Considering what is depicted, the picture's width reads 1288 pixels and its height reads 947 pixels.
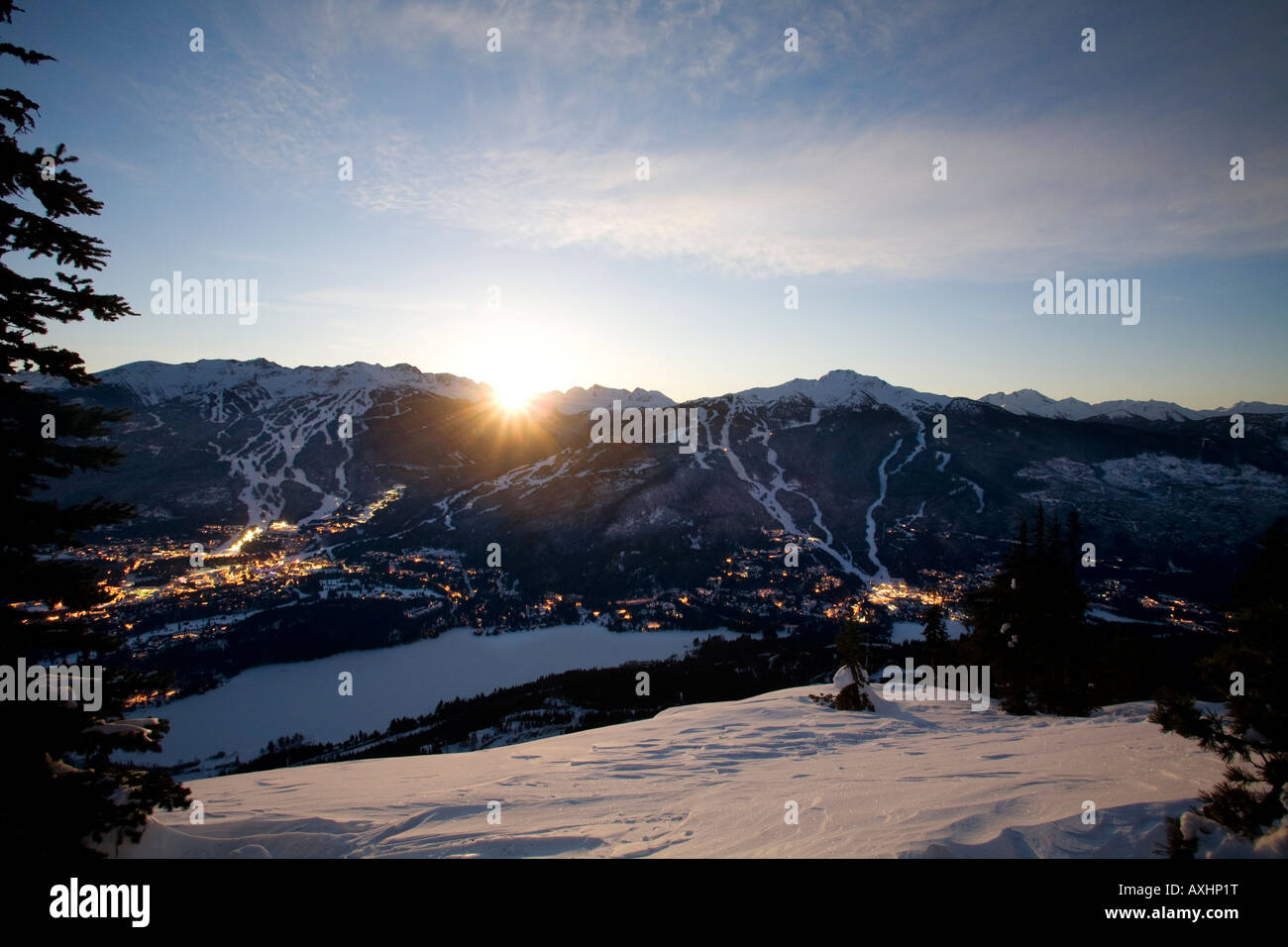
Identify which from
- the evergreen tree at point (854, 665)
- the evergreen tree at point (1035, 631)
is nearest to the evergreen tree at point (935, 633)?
the evergreen tree at point (1035, 631)

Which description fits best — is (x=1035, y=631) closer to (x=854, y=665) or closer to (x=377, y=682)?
(x=854, y=665)

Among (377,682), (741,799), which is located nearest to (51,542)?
(741,799)

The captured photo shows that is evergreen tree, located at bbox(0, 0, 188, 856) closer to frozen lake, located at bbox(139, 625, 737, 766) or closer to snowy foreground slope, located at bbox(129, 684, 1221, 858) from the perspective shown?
snowy foreground slope, located at bbox(129, 684, 1221, 858)

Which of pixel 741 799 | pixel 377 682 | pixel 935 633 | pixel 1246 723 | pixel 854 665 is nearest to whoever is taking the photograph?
pixel 1246 723

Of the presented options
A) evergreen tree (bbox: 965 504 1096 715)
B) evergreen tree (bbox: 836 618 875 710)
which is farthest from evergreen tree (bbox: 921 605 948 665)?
evergreen tree (bbox: 836 618 875 710)
